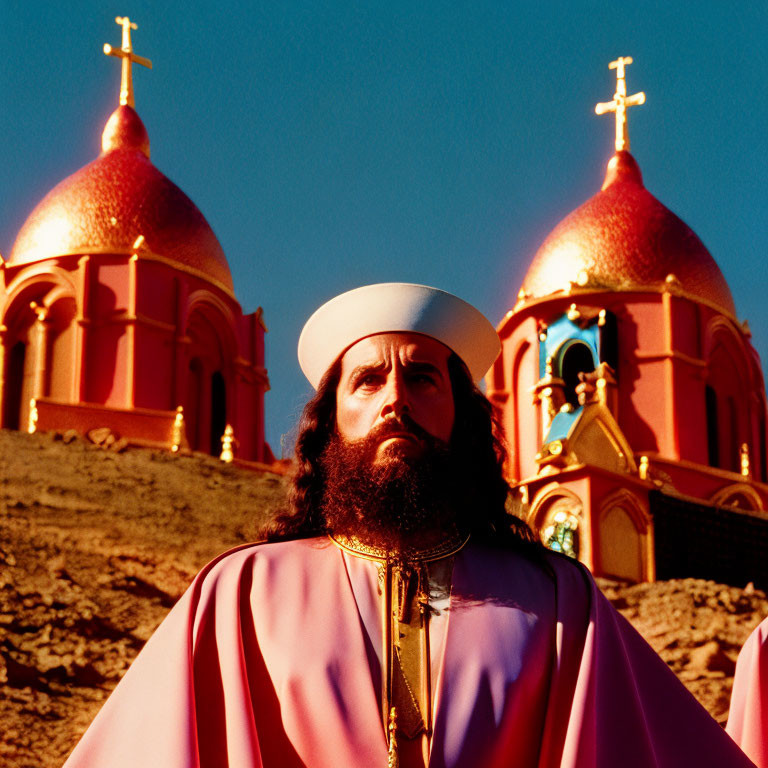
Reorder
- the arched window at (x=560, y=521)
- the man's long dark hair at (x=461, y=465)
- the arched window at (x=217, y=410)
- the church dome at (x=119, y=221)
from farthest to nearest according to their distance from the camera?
the arched window at (x=217, y=410), the church dome at (x=119, y=221), the arched window at (x=560, y=521), the man's long dark hair at (x=461, y=465)

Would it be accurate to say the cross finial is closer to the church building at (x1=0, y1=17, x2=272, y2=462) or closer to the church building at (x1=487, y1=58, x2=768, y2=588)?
the church building at (x1=487, y1=58, x2=768, y2=588)

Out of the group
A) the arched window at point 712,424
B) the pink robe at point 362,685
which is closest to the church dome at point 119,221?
the arched window at point 712,424

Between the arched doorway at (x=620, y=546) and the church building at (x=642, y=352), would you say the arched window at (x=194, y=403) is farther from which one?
the arched doorway at (x=620, y=546)

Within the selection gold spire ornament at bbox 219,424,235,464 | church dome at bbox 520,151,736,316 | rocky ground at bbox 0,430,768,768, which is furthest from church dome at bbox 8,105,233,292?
church dome at bbox 520,151,736,316

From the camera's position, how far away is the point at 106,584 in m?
17.1

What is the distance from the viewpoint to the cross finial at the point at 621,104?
2748 cm

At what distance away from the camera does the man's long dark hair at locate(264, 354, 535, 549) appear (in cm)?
461

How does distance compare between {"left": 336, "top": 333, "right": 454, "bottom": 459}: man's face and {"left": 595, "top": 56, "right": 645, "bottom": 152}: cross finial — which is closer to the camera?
{"left": 336, "top": 333, "right": 454, "bottom": 459}: man's face

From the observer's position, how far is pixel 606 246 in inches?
993

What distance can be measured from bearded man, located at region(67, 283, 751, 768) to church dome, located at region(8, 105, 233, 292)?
21.1 metres

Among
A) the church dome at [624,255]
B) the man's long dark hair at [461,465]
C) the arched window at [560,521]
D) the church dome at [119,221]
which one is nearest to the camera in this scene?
the man's long dark hair at [461,465]

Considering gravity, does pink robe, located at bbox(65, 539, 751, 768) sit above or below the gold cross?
below

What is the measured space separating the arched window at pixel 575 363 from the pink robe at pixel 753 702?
18.5 meters

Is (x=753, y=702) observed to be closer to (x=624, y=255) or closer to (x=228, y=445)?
(x=228, y=445)
